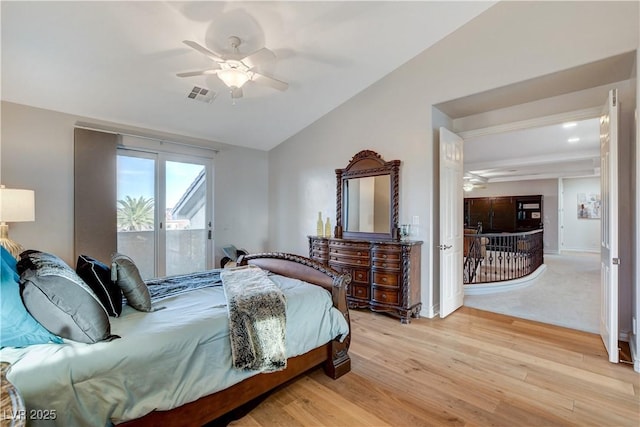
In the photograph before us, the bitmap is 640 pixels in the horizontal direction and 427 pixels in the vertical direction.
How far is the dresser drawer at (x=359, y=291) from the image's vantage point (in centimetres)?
388

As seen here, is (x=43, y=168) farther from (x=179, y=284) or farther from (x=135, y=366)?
(x=135, y=366)

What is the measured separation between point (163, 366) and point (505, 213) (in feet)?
38.4

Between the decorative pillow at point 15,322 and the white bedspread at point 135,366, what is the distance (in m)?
0.05

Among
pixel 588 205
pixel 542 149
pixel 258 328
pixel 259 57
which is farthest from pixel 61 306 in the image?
pixel 588 205

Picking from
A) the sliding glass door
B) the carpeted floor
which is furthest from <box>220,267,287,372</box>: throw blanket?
the carpeted floor

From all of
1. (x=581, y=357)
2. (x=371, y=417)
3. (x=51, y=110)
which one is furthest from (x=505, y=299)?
(x=51, y=110)

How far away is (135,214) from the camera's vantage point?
4305 millimetres

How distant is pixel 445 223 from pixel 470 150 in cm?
332

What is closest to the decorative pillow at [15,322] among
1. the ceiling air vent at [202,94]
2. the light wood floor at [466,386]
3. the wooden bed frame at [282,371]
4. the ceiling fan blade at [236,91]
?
the wooden bed frame at [282,371]

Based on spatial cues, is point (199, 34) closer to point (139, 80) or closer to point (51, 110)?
point (139, 80)

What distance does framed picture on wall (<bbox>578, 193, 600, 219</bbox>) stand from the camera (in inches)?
360

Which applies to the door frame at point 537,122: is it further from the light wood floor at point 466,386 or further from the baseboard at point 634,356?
the baseboard at point 634,356

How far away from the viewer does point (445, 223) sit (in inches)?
147

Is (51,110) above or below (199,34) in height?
below
